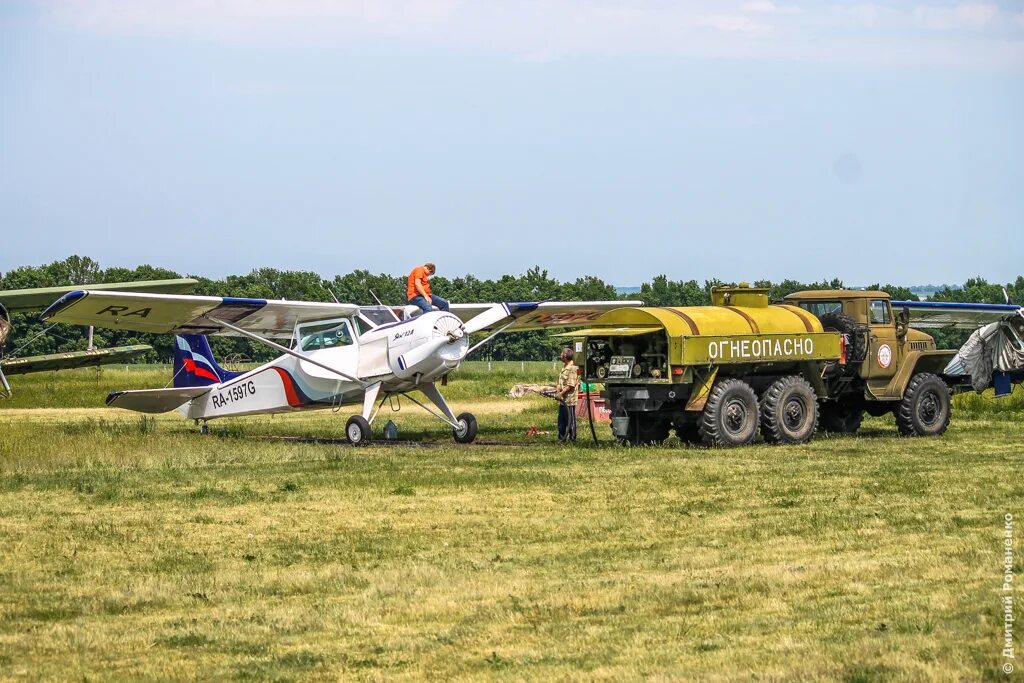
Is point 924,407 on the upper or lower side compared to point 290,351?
lower

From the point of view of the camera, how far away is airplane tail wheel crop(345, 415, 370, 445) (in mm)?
20609

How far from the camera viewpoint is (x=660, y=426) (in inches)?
765

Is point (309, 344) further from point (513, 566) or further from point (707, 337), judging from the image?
point (513, 566)

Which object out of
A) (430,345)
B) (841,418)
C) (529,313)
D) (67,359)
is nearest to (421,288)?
(430,345)

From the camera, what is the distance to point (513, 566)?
9.36 m

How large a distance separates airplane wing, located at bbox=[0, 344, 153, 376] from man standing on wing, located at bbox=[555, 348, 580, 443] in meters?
17.3

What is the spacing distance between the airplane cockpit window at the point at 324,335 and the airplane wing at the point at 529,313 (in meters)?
1.90

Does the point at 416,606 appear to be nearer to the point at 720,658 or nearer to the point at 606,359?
the point at 720,658

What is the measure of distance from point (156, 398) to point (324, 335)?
405cm

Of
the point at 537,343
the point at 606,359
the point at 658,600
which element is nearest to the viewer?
the point at 658,600

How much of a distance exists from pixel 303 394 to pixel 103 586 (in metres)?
13.2

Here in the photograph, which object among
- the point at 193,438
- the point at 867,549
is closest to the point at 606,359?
the point at 193,438

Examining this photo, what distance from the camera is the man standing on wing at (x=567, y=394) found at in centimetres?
1986

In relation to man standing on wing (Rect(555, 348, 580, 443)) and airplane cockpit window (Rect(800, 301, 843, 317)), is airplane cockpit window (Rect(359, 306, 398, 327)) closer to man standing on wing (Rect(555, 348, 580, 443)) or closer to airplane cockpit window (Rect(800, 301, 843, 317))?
man standing on wing (Rect(555, 348, 580, 443))
